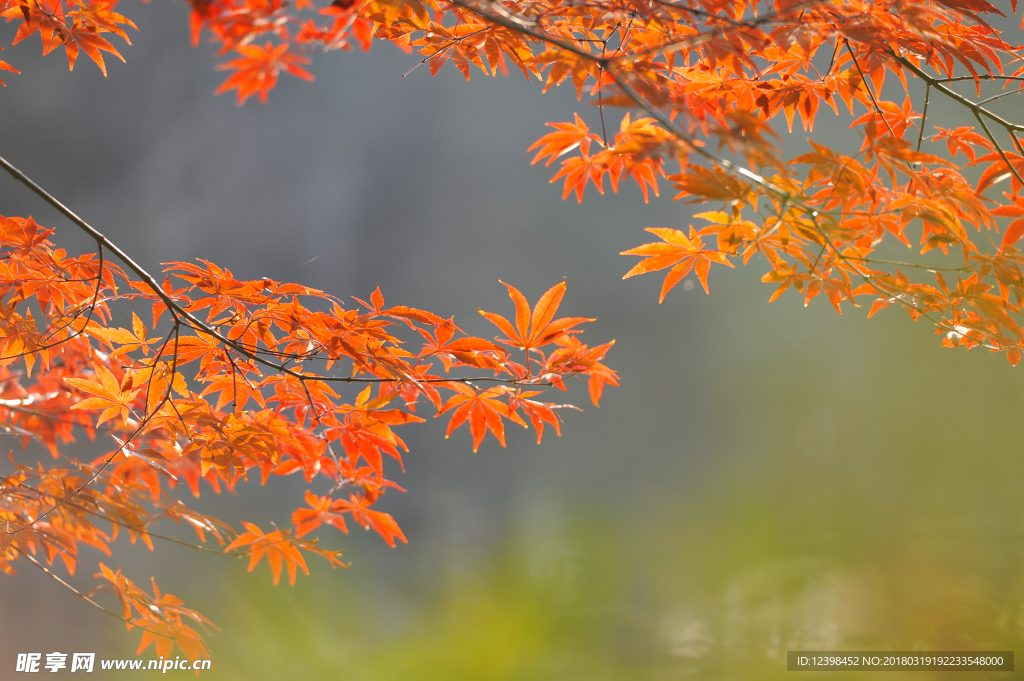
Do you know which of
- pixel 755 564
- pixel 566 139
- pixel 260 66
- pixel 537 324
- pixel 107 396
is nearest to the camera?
pixel 260 66

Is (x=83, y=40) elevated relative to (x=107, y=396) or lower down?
elevated

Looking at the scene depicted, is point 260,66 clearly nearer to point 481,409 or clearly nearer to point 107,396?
point 481,409

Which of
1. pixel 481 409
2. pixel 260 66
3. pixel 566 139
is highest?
pixel 566 139

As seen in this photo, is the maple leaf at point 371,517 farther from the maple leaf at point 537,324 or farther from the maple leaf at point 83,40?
the maple leaf at point 83,40

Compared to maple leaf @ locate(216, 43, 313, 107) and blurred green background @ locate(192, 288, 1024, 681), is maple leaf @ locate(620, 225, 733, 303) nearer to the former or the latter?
maple leaf @ locate(216, 43, 313, 107)

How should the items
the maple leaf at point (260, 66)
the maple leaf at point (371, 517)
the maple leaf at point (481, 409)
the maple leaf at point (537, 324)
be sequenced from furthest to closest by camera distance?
the maple leaf at point (371, 517) < the maple leaf at point (481, 409) < the maple leaf at point (537, 324) < the maple leaf at point (260, 66)

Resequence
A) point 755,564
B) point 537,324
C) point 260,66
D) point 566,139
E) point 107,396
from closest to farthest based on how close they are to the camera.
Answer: point 260,66
point 537,324
point 107,396
point 566,139
point 755,564

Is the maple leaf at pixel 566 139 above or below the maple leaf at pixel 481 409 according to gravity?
above

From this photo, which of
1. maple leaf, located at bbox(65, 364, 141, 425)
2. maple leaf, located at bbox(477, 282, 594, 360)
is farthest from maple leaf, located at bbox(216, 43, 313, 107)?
maple leaf, located at bbox(65, 364, 141, 425)

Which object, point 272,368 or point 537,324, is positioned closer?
point 537,324

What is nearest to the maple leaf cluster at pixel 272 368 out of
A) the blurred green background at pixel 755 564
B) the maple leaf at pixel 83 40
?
the maple leaf at pixel 83 40

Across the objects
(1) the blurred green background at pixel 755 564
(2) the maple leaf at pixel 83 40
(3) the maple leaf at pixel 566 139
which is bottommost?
(1) the blurred green background at pixel 755 564

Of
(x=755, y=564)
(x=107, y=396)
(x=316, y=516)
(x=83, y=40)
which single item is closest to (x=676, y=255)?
(x=316, y=516)

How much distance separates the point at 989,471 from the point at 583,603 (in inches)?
70.0
